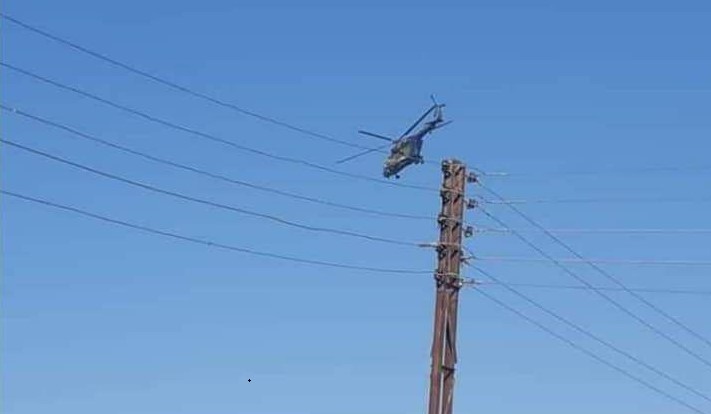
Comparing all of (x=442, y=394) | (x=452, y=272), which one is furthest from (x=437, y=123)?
(x=442, y=394)

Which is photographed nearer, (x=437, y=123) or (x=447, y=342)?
(x=447, y=342)

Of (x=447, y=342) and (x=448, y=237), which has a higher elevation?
(x=448, y=237)

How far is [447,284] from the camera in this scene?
28469 mm

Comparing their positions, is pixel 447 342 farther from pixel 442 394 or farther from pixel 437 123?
pixel 437 123

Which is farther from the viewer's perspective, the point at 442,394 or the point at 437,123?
the point at 437,123

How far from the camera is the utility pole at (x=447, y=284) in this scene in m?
28.0

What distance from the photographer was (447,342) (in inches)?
1117

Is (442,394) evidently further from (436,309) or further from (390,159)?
(390,159)

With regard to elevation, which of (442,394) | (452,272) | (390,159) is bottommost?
(442,394)

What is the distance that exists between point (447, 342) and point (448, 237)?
6.20 ft

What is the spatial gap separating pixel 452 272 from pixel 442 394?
2.18m

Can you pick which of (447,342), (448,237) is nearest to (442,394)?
(447,342)

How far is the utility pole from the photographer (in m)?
28.0

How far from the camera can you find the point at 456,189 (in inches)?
1141
